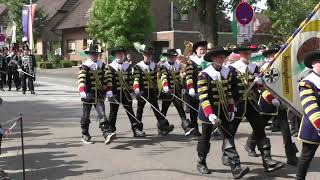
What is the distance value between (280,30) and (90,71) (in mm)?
35932

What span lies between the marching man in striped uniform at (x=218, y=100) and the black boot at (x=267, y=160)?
568 mm

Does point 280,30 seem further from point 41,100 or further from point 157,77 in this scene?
point 157,77

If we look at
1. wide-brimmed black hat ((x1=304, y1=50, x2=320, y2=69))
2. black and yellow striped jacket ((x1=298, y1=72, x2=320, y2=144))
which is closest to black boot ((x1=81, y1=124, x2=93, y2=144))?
black and yellow striped jacket ((x1=298, y1=72, x2=320, y2=144))

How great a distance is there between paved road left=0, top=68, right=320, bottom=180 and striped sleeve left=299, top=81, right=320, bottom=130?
1.77 metres

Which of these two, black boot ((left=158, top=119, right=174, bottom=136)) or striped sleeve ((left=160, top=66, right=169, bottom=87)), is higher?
striped sleeve ((left=160, top=66, right=169, bottom=87))

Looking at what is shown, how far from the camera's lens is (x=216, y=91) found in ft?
25.1

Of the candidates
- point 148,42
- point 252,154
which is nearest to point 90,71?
point 252,154

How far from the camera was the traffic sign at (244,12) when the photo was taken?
13.6 metres

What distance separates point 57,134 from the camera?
11930mm

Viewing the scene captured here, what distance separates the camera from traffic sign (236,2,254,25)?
1359cm

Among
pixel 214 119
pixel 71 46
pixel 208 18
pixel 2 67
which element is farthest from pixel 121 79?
pixel 71 46

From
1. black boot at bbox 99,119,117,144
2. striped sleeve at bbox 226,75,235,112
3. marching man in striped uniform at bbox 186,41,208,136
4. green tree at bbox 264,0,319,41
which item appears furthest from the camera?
green tree at bbox 264,0,319,41

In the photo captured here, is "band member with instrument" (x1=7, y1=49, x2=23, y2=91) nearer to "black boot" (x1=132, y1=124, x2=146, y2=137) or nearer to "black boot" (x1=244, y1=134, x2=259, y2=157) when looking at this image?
"black boot" (x1=132, y1=124, x2=146, y2=137)

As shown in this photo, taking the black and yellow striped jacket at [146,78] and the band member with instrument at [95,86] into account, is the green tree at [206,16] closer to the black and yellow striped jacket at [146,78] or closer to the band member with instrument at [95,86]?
the black and yellow striped jacket at [146,78]
